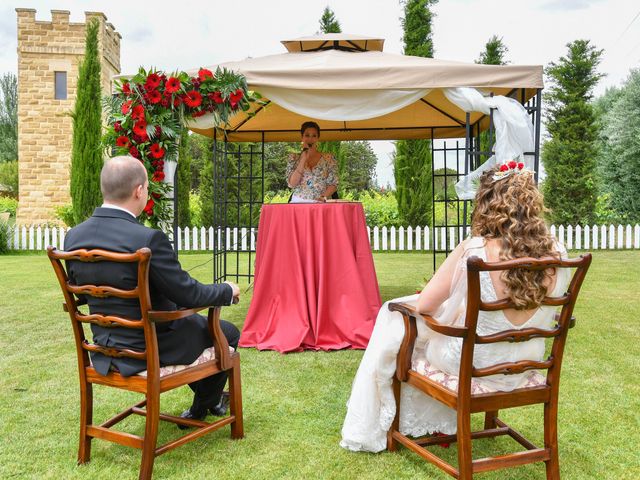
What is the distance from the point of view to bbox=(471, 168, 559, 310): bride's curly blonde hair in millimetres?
2209

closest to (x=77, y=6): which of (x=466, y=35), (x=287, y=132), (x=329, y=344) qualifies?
(x=466, y=35)

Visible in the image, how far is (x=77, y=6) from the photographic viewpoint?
1888 cm

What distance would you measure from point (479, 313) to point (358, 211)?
3.05 metres

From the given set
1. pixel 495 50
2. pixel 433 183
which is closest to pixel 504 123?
pixel 433 183

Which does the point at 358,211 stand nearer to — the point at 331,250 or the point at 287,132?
the point at 331,250

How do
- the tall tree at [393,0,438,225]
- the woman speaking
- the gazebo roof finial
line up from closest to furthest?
the gazebo roof finial
the woman speaking
the tall tree at [393,0,438,225]

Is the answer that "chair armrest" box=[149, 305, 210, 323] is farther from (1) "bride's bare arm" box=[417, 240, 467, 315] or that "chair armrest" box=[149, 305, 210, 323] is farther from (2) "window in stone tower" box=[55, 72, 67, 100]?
(2) "window in stone tower" box=[55, 72, 67, 100]

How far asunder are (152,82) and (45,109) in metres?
16.4

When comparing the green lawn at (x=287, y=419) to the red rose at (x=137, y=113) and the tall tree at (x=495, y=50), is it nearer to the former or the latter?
the red rose at (x=137, y=113)

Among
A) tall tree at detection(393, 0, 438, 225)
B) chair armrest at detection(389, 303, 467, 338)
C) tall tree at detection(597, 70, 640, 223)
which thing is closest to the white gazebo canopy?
chair armrest at detection(389, 303, 467, 338)

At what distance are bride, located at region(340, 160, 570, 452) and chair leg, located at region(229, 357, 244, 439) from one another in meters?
0.67

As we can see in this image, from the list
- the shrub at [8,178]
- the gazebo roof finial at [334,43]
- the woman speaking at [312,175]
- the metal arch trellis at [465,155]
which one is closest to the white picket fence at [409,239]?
the metal arch trellis at [465,155]

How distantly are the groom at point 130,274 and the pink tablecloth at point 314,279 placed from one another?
2515 millimetres

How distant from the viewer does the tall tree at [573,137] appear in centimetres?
1543
